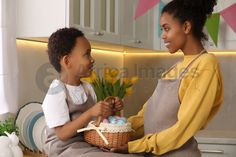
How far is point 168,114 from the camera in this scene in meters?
1.12

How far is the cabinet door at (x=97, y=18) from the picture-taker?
6.41ft

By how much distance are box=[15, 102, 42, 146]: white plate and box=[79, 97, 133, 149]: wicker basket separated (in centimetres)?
86

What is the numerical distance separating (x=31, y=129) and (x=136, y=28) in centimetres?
106

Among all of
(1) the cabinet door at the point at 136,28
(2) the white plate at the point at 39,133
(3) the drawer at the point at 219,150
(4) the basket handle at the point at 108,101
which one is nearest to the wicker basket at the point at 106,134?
(4) the basket handle at the point at 108,101

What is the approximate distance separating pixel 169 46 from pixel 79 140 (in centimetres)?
37

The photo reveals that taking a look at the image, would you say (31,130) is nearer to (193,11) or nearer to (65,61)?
(65,61)

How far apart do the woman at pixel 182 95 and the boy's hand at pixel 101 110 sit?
10cm

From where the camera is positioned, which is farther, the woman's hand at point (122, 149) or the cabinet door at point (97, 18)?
the cabinet door at point (97, 18)

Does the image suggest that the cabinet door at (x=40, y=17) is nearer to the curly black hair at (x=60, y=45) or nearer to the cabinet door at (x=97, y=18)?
the cabinet door at (x=97, y=18)

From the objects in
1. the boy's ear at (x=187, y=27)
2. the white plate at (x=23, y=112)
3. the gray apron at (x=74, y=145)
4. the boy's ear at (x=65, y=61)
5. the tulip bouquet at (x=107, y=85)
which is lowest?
the white plate at (x=23, y=112)

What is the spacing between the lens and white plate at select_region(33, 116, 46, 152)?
6.08ft

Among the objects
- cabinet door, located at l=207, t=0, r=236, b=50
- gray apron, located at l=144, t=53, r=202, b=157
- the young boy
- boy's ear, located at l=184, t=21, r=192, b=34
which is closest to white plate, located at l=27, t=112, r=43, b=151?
the young boy

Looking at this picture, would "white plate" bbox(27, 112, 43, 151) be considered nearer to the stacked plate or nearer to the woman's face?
the stacked plate

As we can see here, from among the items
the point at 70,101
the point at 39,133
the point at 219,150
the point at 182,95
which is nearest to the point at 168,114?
the point at 182,95
